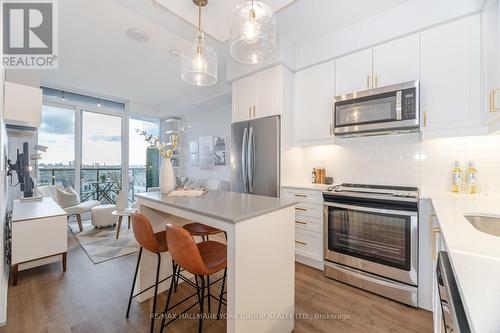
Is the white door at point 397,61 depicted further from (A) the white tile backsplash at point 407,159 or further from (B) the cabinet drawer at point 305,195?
(B) the cabinet drawer at point 305,195

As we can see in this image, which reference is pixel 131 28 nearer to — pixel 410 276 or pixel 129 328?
pixel 129 328

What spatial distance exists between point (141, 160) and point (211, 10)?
472 cm

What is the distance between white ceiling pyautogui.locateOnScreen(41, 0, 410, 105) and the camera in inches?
85.7

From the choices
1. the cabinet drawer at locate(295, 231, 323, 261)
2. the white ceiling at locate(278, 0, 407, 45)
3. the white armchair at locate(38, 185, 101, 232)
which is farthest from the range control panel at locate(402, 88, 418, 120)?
the white armchair at locate(38, 185, 101, 232)

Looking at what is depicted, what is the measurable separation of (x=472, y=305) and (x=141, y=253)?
2156 mm

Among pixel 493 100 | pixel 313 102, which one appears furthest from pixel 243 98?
pixel 493 100

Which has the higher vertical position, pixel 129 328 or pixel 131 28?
pixel 131 28

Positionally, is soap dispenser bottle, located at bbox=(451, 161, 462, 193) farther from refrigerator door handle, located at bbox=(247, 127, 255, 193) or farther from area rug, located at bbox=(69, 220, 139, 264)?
area rug, located at bbox=(69, 220, 139, 264)

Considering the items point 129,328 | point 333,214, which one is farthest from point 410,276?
point 129,328

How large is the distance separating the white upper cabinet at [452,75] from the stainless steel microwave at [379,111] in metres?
0.14

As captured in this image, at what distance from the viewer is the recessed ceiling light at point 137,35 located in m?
2.62

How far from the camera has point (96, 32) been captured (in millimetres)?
2637

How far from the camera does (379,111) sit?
2.28 metres

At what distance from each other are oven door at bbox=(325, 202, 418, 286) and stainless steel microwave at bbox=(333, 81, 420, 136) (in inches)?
33.5
